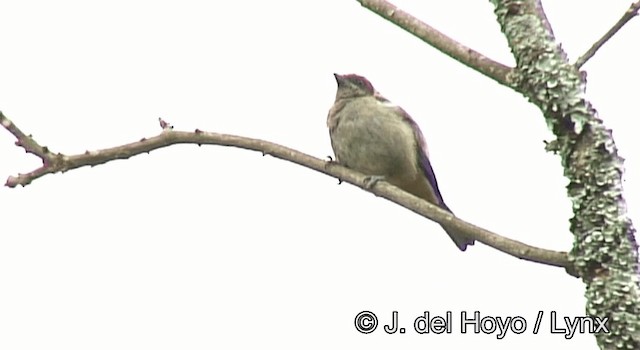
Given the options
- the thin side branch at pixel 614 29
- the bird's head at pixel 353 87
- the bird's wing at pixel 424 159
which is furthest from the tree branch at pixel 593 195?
the bird's head at pixel 353 87

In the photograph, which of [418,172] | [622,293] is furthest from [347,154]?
[622,293]

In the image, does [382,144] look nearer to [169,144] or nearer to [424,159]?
[424,159]

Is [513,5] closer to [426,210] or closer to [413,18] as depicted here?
[413,18]

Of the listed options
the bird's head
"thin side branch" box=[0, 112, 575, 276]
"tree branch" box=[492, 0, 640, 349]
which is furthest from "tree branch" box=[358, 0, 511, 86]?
the bird's head

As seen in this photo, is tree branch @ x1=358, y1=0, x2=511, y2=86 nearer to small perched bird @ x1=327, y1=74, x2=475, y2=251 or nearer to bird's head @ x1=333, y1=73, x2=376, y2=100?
small perched bird @ x1=327, y1=74, x2=475, y2=251

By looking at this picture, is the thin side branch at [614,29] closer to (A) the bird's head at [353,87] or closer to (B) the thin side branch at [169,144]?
(B) the thin side branch at [169,144]

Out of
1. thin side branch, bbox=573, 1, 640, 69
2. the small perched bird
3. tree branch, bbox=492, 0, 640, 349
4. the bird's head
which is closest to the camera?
tree branch, bbox=492, 0, 640, 349
